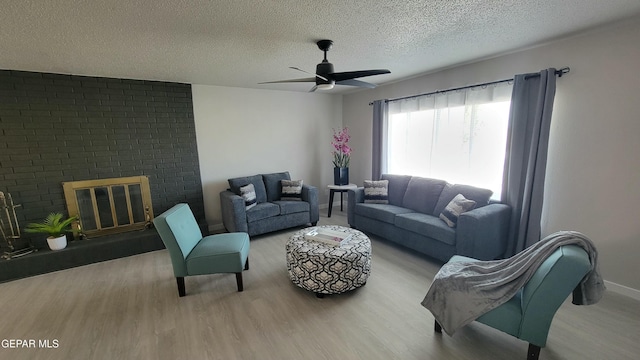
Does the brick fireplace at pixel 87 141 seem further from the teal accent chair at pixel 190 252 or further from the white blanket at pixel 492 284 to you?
the white blanket at pixel 492 284

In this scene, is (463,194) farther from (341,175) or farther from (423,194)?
(341,175)

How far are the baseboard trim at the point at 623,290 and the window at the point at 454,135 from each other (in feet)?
4.04

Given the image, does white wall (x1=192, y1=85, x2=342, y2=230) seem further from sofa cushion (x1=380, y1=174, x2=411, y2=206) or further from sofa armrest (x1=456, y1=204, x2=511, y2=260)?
sofa armrest (x1=456, y1=204, x2=511, y2=260)

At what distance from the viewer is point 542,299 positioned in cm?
159

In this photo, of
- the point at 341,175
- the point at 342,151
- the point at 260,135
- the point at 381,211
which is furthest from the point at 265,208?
the point at 342,151

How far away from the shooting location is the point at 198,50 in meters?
2.60

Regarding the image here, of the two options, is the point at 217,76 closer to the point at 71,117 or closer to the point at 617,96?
the point at 71,117

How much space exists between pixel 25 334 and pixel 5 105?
271cm

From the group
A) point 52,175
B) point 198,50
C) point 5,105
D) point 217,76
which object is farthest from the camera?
point 217,76

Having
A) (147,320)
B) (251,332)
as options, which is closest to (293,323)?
(251,332)

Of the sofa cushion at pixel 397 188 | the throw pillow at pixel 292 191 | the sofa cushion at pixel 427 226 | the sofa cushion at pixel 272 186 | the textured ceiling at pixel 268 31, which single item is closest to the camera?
the textured ceiling at pixel 268 31

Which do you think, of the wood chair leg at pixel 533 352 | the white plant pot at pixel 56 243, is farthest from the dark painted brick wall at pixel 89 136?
the wood chair leg at pixel 533 352

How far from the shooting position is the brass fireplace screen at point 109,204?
3518 millimetres

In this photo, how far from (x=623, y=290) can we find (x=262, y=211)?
405 cm
